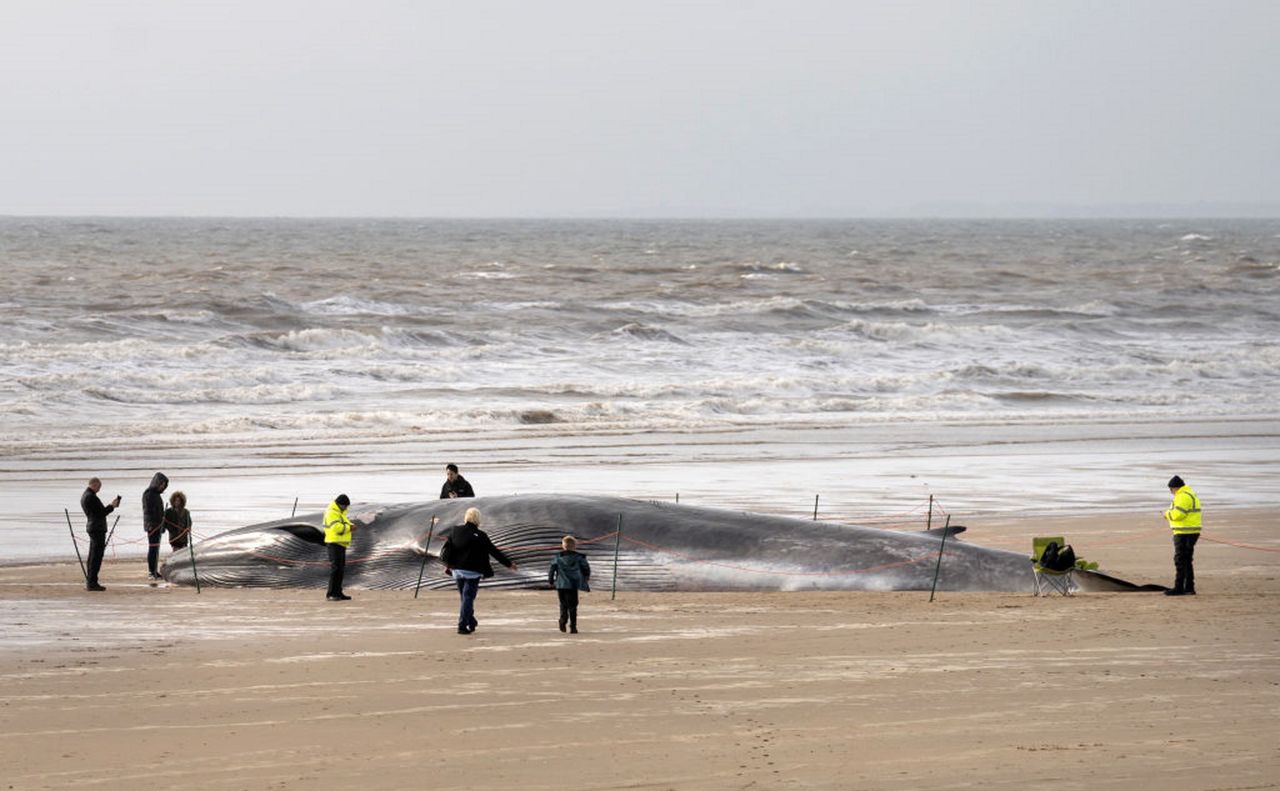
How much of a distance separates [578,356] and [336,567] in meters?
30.9

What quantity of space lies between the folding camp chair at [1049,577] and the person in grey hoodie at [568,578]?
4.23 m

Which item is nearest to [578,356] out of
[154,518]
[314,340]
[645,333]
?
[645,333]

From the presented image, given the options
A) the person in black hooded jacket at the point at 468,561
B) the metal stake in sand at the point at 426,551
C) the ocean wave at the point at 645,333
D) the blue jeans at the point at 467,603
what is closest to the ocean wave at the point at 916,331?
the ocean wave at the point at 645,333

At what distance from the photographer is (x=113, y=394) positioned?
113 feet

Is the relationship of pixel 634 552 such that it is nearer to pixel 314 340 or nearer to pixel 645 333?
pixel 314 340

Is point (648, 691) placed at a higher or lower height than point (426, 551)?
higher

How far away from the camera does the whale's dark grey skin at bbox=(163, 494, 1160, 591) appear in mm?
14734

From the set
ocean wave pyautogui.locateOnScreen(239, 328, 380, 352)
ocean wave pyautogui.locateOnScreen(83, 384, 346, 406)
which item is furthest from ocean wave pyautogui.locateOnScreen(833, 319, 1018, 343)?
ocean wave pyautogui.locateOnScreen(83, 384, 346, 406)

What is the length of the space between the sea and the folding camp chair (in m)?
8.70

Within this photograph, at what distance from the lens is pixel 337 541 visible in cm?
1454

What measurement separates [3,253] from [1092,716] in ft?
318

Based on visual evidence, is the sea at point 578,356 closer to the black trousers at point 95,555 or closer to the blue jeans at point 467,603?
the black trousers at point 95,555

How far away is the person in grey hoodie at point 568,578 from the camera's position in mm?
12375

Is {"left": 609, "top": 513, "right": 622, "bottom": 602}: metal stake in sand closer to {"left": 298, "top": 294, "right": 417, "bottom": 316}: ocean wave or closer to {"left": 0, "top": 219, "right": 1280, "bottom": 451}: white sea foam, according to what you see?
{"left": 0, "top": 219, "right": 1280, "bottom": 451}: white sea foam
